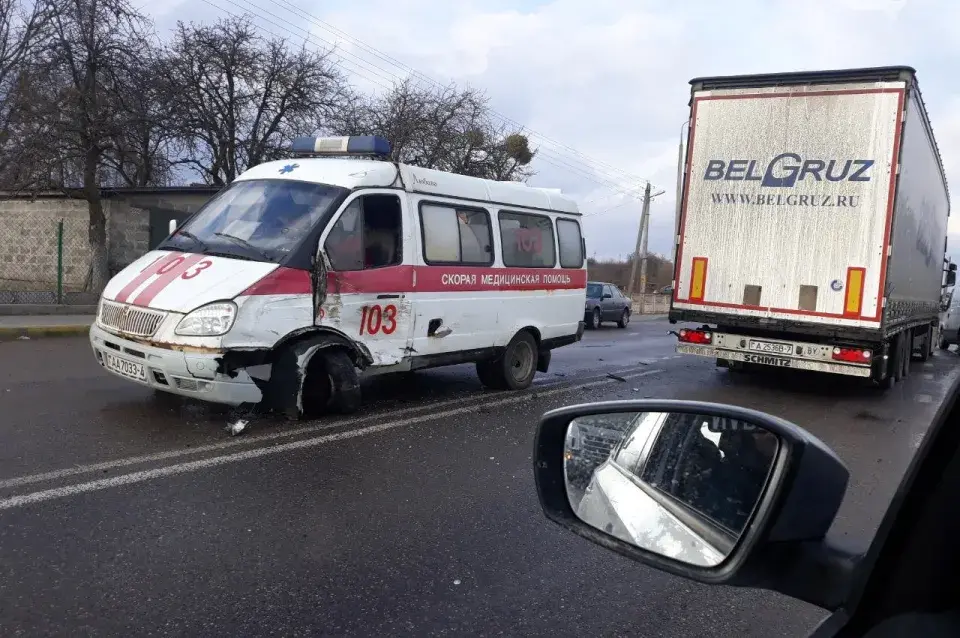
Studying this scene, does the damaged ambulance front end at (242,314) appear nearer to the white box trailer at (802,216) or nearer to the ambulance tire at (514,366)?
the ambulance tire at (514,366)

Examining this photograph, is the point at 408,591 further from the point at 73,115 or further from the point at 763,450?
the point at 73,115

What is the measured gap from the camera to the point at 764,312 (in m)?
9.94

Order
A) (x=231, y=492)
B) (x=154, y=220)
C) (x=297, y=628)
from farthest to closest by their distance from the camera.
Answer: (x=154, y=220) < (x=231, y=492) < (x=297, y=628)

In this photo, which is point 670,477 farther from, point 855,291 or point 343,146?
point 855,291

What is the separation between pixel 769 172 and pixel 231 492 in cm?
788

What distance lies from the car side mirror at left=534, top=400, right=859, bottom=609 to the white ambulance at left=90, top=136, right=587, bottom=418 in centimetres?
456

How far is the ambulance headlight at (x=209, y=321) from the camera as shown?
598 centimetres

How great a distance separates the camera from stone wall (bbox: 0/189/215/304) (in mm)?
17234

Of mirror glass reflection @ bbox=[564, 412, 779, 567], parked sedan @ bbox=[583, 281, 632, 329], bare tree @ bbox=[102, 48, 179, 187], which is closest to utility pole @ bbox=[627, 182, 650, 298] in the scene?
parked sedan @ bbox=[583, 281, 632, 329]

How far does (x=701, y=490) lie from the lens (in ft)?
5.65

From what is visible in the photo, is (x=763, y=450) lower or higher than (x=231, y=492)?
higher

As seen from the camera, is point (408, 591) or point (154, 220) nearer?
point (408, 591)

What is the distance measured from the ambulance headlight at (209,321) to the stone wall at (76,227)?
40.7ft

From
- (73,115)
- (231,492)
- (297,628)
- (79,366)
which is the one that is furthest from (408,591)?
(73,115)
